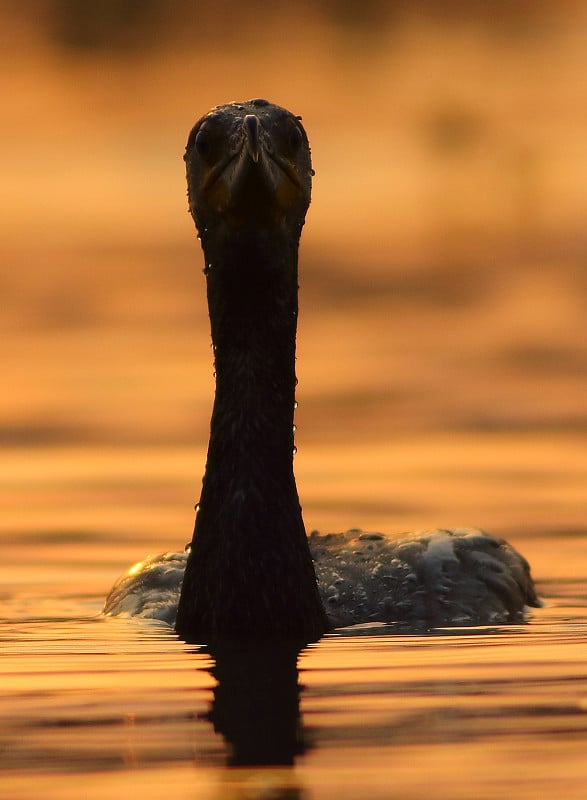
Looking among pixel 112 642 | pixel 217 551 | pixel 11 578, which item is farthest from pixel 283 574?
pixel 11 578

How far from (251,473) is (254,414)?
0.29 m

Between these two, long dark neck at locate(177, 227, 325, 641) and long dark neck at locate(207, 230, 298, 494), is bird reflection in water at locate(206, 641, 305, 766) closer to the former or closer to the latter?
long dark neck at locate(177, 227, 325, 641)

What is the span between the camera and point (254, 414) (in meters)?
8.34

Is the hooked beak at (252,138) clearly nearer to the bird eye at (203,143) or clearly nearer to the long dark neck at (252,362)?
the bird eye at (203,143)

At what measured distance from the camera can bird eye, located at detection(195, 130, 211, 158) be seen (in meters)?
8.17

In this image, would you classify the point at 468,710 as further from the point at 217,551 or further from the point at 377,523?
the point at 377,523

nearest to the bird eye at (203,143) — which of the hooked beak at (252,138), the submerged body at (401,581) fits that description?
the hooked beak at (252,138)

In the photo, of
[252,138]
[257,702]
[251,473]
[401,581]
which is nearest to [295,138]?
[252,138]

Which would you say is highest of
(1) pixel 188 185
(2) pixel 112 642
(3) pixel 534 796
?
(1) pixel 188 185

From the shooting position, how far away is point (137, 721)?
18.2ft

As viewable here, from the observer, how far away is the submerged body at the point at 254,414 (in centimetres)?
789

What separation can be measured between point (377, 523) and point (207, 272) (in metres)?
5.22

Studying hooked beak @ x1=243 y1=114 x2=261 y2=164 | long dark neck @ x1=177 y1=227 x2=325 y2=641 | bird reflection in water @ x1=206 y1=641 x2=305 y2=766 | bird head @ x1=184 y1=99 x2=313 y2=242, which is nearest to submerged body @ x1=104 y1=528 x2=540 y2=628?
long dark neck @ x1=177 y1=227 x2=325 y2=641

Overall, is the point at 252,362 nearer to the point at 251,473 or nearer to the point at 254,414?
the point at 254,414
